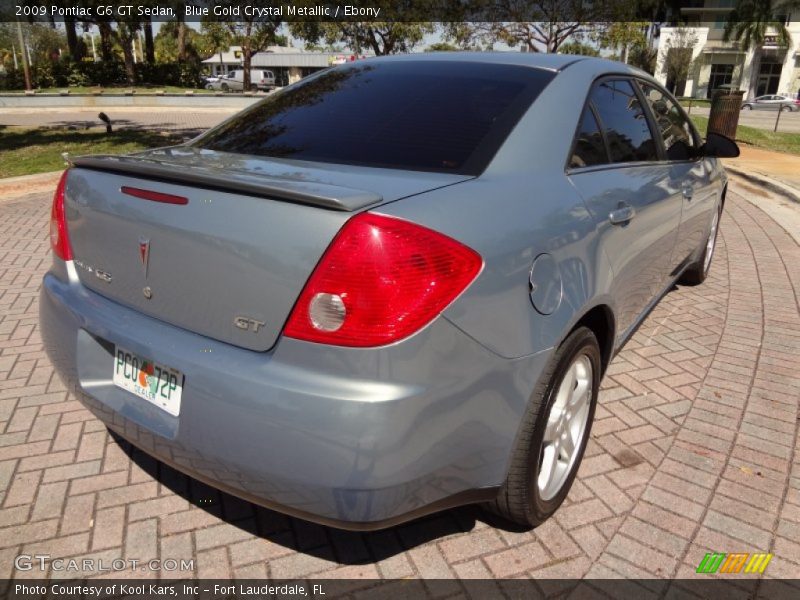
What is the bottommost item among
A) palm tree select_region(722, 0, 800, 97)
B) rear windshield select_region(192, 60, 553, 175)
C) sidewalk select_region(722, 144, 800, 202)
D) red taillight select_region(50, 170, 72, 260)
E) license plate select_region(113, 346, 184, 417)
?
sidewalk select_region(722, 144, 800, 202)

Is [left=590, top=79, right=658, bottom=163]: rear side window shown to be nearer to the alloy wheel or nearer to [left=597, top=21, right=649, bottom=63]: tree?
the alloy wheel

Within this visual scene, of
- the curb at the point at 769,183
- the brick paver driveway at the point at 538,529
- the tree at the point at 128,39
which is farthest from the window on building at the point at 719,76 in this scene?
the brick paver driveway at the point at 538,529

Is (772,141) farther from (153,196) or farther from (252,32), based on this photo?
(252,32)

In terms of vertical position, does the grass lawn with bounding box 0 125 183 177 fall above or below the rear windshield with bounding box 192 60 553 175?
below

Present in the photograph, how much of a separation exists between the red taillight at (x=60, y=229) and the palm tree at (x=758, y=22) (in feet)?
220

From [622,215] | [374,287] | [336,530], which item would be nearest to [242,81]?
[622,215]

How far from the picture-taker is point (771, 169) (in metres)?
12.3

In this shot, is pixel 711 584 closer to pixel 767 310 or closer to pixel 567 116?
pixel 567 116

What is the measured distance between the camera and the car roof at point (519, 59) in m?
2.72

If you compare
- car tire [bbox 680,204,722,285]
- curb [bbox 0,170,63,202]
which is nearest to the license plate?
car tire [bbox 680,204,722,285]

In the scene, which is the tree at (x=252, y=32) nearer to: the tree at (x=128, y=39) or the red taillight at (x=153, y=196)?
the tree at (x=128, y=39)

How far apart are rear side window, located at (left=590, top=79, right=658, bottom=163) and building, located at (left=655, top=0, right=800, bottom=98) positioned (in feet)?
207

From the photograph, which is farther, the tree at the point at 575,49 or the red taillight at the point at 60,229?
the tree at the point at 575,49

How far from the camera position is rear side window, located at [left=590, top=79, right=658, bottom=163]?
2.80m
